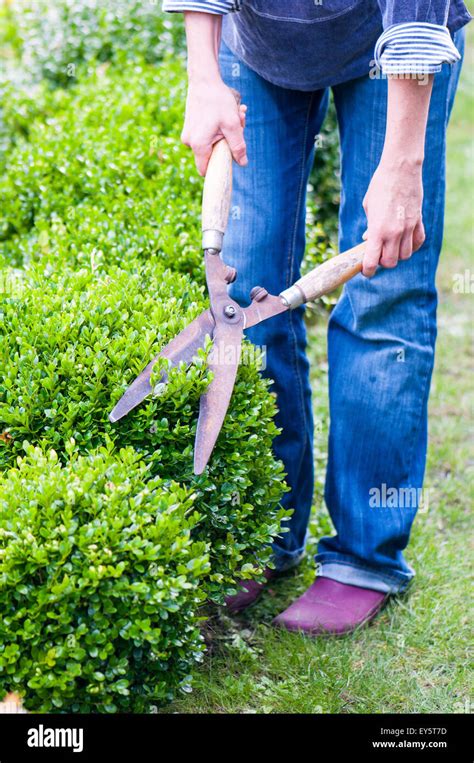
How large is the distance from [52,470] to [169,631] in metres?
0.45

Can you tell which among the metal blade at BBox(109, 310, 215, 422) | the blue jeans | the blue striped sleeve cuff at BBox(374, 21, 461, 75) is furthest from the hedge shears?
the blue striped sleeve cuff at BBox(374, 21, 461, 75)

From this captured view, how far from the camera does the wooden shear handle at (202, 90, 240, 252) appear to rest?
2314 millimetres

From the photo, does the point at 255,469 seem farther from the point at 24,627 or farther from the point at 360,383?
the point at 24,627

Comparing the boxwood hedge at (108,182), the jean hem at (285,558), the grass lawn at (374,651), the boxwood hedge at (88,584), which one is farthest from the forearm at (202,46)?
the grass lawn at (374,651)

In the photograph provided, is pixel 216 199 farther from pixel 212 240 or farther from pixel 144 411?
pixel 144 411

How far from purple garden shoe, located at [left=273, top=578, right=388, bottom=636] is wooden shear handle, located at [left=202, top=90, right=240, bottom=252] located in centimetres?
115

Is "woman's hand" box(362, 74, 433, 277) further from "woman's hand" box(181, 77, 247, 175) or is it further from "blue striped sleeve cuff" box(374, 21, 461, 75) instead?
"woman's hand" box(181, 77, 247, 175)

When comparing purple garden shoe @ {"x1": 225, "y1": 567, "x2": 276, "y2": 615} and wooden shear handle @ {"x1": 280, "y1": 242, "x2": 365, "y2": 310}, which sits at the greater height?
wooden shear handle @ {"x1": 280, "y1": 242, "x2": 365, "y2": 310}

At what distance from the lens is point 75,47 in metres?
5.16

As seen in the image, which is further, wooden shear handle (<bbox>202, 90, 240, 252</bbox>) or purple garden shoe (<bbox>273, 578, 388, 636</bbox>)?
purple garden shoe (<bbox>273, 578, 388, 636</bbox>)

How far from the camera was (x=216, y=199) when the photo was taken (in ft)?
7.64

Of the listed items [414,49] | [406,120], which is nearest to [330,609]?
[406,120]

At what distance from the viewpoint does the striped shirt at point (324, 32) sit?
2059 millimetres
